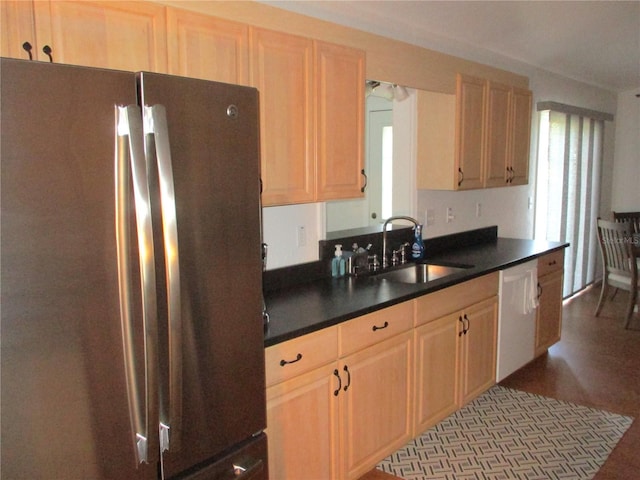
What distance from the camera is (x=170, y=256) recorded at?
1354mm

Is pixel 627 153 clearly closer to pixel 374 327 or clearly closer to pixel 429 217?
pixel 429 217

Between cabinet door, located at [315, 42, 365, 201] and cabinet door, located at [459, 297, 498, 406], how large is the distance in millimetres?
1064

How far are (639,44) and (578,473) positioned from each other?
340cm

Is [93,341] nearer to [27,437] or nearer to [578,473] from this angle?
[27,437]

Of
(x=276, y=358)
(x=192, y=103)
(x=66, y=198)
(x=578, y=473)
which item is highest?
(x=192, y=103)

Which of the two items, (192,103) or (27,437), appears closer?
(27,437)

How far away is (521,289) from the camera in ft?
11.6

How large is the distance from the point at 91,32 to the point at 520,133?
10.6ft

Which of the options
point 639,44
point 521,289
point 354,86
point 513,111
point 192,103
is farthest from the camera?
point 639,44

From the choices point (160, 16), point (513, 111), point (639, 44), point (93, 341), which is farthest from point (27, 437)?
point (639, 44)

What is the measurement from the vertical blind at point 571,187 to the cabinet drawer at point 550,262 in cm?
125

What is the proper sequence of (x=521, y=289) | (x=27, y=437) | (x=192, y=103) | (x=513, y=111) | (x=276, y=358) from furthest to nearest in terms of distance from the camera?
(x=513, y=111) < (x=521, y=289) < (x=276, y=358) < (x=192, y=103) < (x=27, y=437)

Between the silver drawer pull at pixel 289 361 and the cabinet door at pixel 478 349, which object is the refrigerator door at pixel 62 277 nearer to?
the silver drawer pull at pixel 289 361

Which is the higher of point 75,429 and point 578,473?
point 75,429
